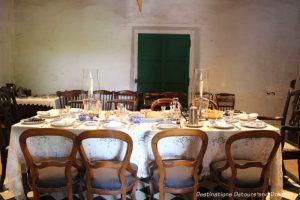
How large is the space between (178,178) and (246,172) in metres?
0.60

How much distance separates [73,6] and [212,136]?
4.08 m

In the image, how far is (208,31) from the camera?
556 centimetres

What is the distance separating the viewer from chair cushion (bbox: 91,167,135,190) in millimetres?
2309

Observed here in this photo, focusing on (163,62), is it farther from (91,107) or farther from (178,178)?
(178,178)

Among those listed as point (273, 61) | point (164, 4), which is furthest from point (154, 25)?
point (273, 61)

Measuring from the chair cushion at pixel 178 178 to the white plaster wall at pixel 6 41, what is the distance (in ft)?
13.6

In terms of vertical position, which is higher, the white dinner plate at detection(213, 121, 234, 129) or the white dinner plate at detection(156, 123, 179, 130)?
the white dinner plate at detection(213, 121, 234, 129)

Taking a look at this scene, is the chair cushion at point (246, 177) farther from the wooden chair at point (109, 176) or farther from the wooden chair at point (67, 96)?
the wooden chair at point (67, 96)

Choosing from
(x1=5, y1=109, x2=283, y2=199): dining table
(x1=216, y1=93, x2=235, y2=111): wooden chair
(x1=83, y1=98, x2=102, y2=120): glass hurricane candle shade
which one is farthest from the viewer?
(x1=216, y1=93, x2=235, y2=111): wooden chair

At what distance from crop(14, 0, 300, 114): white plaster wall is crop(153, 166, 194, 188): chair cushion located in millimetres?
3406

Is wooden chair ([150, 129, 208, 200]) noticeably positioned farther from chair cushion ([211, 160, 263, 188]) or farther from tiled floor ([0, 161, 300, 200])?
tiled floor ([0, 161, 300, 200])

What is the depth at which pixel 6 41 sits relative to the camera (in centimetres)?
538

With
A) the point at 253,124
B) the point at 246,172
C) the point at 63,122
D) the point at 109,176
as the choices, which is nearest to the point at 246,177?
the point at 246,172

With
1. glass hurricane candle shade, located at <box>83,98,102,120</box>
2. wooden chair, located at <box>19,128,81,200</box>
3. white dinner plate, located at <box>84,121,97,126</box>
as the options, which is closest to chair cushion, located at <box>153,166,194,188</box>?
wooden chair, located at <box>19,128,81,200</box>
